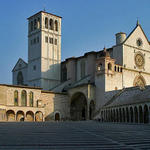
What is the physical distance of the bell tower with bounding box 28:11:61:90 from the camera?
198 ft

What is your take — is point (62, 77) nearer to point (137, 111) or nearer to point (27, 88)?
point (27, 88)

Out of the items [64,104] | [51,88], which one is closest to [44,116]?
[64,104]

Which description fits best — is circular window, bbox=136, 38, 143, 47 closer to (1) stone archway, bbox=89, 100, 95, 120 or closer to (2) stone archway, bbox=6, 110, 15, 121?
(1) stone archway, bbox=89, 100, 95, 120

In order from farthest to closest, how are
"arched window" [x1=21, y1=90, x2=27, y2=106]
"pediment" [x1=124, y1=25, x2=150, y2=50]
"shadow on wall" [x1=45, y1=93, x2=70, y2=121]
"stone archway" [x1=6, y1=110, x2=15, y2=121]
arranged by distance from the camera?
1. "pediment" [x1=124, y1=25, x2=150, y2=50]
2. "shadow on wall" [x1=45, y1=93, x2=70, y2=121]
3. "arched window" [x1=21, y1=90, x2=27, y2=106]
4. "stone archway" [x1=6, y1=110, x2=15, y2=121]

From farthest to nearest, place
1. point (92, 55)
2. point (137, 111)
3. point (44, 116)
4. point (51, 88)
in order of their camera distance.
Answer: point (51, 88) → point (92, 55) → point (44, 116) → point (137, 111)

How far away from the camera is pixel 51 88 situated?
60031mm

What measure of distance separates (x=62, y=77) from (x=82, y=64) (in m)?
6.16

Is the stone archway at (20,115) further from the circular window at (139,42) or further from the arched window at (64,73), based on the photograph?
the circular window at (139,42)

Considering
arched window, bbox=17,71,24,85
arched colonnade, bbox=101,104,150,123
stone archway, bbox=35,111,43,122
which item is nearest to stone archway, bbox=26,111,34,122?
stone archway, bbox=35,111,43,122

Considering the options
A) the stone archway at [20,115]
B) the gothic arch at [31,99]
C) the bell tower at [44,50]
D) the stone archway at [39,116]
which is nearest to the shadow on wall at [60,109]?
the stone archway at [39,116]

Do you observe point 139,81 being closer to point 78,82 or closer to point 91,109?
point 91,109

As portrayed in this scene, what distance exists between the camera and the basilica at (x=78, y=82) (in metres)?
42.4

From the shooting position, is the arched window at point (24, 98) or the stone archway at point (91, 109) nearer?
the arched window at point (24, 98)

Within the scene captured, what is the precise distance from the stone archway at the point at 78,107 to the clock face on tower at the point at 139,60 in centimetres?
1094
